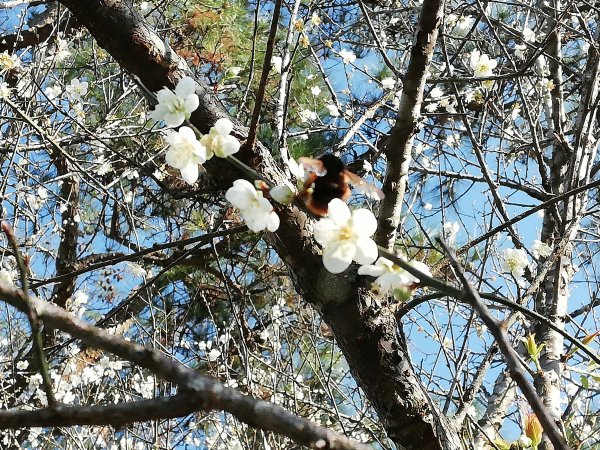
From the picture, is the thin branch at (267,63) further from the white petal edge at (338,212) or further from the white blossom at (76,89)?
the white blossom at (76,89)

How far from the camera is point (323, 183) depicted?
0.87 metres

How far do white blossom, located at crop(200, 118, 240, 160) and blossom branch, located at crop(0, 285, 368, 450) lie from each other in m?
0.39

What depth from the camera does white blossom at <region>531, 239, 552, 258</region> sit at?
90.7 inches

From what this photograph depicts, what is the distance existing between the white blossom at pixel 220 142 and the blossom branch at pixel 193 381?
0.39 m

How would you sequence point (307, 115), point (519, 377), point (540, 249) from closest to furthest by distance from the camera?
1. point (519, 377)
2. point (540, 249)
3. point (307, 115)

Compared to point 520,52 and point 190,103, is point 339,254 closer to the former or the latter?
point 190,103

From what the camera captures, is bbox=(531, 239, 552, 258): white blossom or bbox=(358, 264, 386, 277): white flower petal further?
bbox=(531, 239, 552, 258): white blossom

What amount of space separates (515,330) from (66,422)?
2.36m

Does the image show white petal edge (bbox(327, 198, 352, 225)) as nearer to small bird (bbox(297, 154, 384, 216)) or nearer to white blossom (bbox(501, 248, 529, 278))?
small bird (bbox(297, 154, 384, 216))

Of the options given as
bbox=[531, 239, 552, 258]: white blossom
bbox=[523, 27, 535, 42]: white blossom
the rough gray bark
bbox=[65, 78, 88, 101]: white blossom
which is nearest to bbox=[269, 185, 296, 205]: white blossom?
the rough gray bark

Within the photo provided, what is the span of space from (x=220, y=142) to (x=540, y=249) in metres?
1.77

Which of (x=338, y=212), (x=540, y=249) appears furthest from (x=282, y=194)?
(x=540, y=249)

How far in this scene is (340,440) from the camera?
54 centimetres

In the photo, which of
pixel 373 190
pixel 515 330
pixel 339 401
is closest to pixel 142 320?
pixel 339 401
